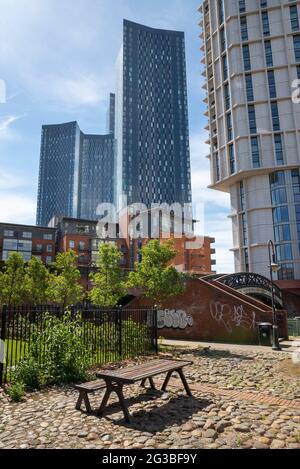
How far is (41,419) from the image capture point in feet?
19.5

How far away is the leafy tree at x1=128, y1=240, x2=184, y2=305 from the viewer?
17.4m

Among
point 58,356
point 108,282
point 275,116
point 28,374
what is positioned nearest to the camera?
point 28,374

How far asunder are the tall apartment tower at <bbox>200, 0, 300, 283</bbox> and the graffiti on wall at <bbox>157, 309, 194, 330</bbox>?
110 feet

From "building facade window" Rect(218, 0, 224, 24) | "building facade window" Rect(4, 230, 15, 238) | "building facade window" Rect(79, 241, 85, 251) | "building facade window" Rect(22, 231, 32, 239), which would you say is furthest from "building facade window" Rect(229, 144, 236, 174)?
"building facade window" Rect(4, 230, 15, 238)

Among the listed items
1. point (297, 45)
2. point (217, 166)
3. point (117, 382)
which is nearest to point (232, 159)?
point (217, 166)

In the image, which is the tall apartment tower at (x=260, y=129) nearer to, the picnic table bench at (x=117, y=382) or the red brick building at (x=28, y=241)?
the red brick building at (x=28, y=241)

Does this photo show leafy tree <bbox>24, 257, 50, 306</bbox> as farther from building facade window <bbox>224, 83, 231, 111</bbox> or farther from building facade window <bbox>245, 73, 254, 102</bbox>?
building facade window <bbox>224, 83, 231, 111</bbox>

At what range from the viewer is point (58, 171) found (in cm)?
17512

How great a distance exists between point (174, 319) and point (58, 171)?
539ft

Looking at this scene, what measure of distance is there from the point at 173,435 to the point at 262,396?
3307mm

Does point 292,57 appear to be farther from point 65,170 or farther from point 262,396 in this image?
point 65,170

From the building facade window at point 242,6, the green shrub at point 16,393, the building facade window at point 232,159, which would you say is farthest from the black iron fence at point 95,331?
the building facade window at point 242,6

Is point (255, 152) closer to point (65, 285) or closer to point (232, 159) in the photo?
point (232, 159)

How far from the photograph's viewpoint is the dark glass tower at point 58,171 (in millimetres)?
169125
